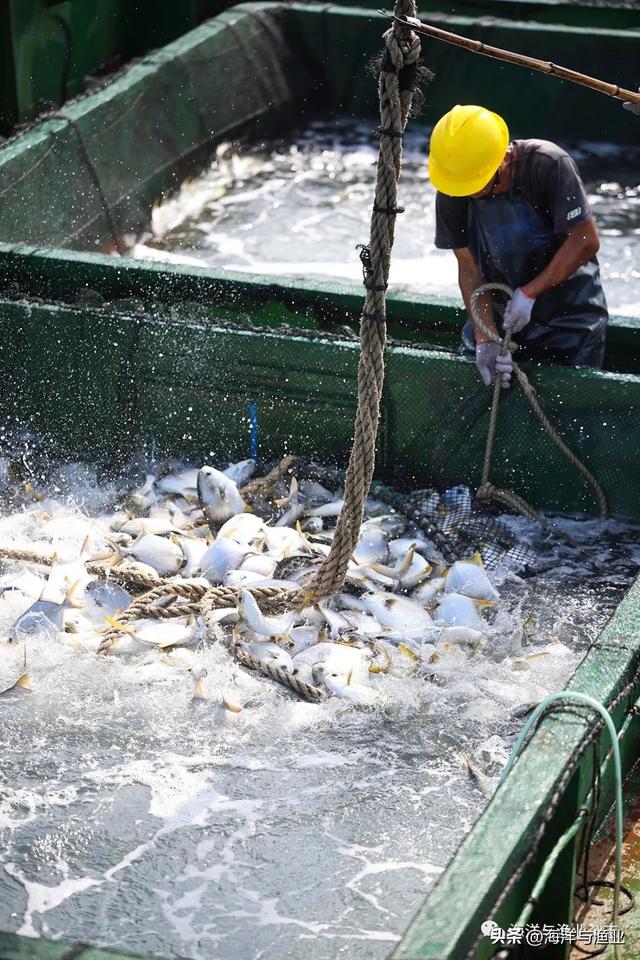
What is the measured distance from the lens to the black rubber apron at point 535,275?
20.2 ft

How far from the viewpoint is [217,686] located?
5152 millimetres

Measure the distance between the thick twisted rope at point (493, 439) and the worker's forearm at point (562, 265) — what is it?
129mm

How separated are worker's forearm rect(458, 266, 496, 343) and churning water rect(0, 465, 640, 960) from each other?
1323mm

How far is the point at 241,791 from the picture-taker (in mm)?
4676

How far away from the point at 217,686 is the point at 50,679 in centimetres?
68

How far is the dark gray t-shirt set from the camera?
591 cm

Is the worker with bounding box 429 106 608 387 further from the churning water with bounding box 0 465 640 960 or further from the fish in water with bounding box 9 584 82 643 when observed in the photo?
the fish in water with bounding box 9 584 82 643

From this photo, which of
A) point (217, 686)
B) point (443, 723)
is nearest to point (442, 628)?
point (443, 723)

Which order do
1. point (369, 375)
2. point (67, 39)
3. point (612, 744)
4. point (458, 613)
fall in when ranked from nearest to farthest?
1. point (612, 744)
2. point (369, 375)
3. point (458, 613)
4. point (67, 39)

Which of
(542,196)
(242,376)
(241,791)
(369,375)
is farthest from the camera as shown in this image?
(242,376)

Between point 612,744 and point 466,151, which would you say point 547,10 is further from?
point 612,744

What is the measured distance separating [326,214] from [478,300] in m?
4.77

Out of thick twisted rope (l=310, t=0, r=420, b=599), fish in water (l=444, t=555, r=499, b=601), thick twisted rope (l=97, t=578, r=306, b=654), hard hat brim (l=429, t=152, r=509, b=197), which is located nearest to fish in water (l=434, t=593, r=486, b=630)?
fish in water (l=444, t=555, r=499, b=601)

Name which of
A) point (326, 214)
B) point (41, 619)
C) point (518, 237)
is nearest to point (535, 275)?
point (518, 237)
